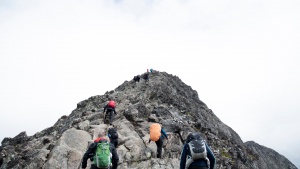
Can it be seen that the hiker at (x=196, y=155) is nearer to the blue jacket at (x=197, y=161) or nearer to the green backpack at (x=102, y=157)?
the blue jacket at (x=197, y=161)

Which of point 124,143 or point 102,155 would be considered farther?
point 124,143

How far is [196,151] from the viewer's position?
29.9ft

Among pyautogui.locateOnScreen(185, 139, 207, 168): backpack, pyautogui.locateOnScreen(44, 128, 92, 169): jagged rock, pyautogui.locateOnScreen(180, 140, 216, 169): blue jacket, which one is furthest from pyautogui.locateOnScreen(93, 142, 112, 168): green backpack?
pyautogui.locateOnScreen(44, 128, 92, 169): jagged rock

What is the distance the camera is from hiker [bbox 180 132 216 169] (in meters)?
9.13

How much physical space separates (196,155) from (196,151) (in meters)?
0.12

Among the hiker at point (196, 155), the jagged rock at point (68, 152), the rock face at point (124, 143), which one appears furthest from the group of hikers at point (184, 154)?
the rock face at point (124, 143)

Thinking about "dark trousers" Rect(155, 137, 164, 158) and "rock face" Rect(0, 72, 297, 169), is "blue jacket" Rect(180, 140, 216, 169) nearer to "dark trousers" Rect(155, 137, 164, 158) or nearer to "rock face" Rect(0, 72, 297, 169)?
"dark trousers" Rect(155, 137, 164, 158)

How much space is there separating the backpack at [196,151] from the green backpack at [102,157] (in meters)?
3.12

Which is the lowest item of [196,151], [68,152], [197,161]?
[197,161]

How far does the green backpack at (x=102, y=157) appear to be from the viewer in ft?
35.6

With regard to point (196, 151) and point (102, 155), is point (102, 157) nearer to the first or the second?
point (102, 155)

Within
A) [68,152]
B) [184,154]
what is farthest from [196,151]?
[68,152]

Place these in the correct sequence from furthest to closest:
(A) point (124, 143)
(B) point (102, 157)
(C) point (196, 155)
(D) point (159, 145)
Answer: (A) point (124, 143)
(D) point (159, 145)
(B) point (102, 157)
(C) point (196, 155)

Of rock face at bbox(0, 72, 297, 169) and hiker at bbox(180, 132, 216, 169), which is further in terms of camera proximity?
rock face at bbox(0, 72, 297, 169)
